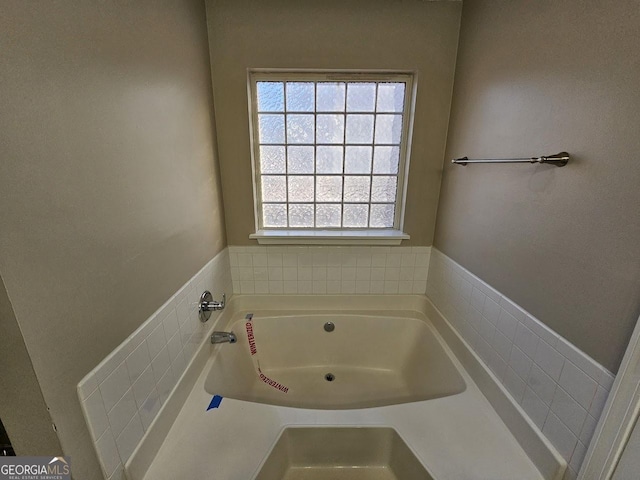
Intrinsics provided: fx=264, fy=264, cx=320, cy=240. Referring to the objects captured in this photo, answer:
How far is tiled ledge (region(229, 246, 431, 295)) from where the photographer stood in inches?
69.0

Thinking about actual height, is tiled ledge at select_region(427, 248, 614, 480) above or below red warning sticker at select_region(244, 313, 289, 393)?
above

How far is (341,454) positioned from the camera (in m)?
1.07

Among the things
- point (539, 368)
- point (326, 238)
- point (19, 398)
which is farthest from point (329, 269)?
point (19, 398)

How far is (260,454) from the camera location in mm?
910

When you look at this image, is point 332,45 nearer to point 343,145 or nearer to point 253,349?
point 343,145

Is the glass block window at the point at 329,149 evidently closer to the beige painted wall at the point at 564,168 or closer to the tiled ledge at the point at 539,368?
the beige painted wall at the point at 564,168

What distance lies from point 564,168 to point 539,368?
0.64 m

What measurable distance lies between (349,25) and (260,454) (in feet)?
6.48

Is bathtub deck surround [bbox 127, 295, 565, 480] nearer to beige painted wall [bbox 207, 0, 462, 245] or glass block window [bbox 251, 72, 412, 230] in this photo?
glass block window [bbox 251, 72, 412, 230]

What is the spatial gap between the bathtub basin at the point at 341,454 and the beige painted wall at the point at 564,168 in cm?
73

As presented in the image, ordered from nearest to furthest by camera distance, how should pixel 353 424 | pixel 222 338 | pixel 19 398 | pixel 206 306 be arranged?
pixel 19 398
pixel 353 424
pixel 206 306
pixel 222 338

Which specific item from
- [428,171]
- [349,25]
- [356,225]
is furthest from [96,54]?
[428,171]

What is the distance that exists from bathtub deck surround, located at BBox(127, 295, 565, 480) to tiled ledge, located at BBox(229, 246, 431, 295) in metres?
0.64

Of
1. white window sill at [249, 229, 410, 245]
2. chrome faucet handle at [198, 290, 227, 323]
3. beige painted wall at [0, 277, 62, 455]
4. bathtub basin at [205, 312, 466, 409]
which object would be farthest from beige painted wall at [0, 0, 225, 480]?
bathtub basin at [205, 312, 466, 409]
